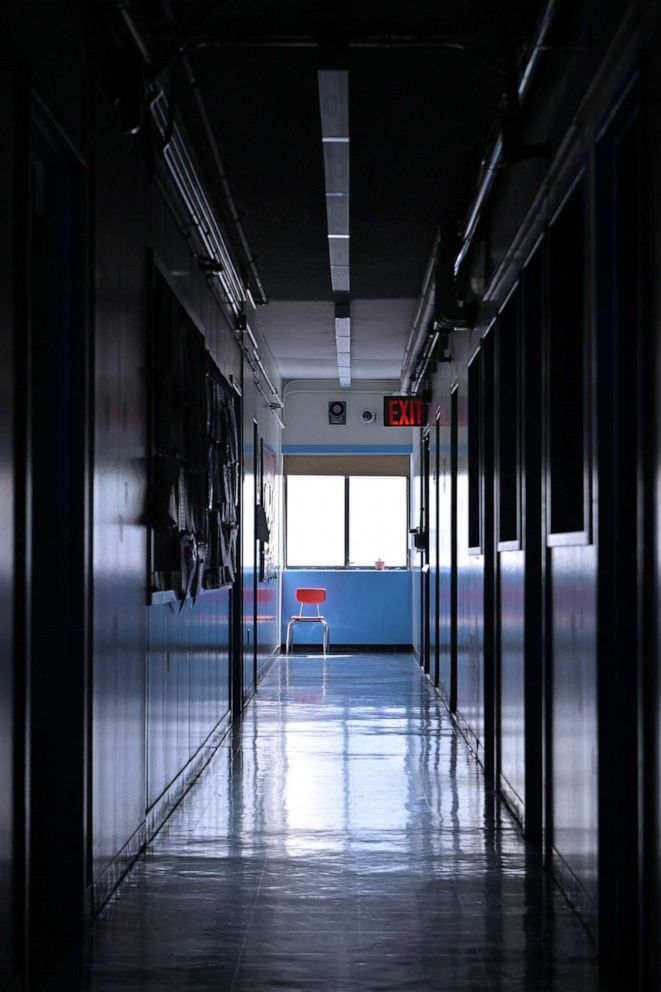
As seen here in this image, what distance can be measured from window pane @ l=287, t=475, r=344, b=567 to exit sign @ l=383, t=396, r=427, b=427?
4693mm

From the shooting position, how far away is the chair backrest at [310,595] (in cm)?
1549

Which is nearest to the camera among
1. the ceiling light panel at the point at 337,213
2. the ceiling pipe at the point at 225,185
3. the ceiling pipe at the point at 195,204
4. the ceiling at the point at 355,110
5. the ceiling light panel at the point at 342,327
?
the ceiling at the point at 355,110

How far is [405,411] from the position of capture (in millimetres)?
12500

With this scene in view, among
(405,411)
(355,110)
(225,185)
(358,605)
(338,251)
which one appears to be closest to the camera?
(355,110)

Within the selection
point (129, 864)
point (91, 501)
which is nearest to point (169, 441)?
point (91, 501)

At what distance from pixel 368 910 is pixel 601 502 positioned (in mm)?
1663

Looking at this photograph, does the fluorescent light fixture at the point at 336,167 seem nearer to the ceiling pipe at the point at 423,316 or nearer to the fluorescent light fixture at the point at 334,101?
the fluorescent light fixture at the point at 334,101

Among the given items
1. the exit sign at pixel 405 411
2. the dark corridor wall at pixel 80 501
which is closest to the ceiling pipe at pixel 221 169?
the dark corridor wall at pixel 80 501

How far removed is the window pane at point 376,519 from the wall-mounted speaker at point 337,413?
85 cm

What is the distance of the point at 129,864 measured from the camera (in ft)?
15.6

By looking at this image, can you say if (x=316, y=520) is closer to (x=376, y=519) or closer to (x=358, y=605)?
(x=376, y=519)

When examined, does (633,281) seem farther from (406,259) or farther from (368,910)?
(406,259)

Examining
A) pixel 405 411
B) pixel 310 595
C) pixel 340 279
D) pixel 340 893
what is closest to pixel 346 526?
pixel 310 595

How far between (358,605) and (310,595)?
3.91 ft
